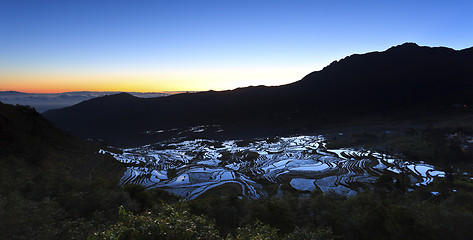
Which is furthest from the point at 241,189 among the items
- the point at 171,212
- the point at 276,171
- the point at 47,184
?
the point at 171,212

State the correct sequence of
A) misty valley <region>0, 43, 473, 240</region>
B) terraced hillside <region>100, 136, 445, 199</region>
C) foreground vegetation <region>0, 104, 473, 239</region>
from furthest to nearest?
terraced hillside <region>100, 136, 445, 199</region>, misty valley <region>0, 43, 473, 240</region>, foreground vegetation <region>0, 104, 473, 239</region>

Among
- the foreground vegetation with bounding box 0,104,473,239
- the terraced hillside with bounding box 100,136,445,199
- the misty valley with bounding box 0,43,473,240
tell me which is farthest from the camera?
the terraced hillside with bounding box 100,136,445,199

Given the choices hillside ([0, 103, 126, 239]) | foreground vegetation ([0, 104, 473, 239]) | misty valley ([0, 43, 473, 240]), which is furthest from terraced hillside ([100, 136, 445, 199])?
hillside ([0, 103, 126, 239])

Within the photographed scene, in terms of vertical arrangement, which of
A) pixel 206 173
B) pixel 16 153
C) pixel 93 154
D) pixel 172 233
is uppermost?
pixel 172 233

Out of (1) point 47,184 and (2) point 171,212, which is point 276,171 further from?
(2) point 171,212

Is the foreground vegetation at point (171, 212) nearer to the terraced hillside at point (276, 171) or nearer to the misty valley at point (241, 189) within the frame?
the misty valley at point (241, 189)

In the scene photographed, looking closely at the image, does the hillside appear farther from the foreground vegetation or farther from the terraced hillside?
the terraced hillside

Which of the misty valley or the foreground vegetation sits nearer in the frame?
the foreground vegetation

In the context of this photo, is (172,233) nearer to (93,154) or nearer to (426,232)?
(426,232)

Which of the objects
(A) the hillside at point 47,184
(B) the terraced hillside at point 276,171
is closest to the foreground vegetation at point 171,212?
(A) the hillside at point 47,184

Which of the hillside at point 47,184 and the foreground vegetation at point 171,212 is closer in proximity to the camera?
the foreground vegetation at point 171,212

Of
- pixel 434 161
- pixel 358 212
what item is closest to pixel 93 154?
pixel 358 212
